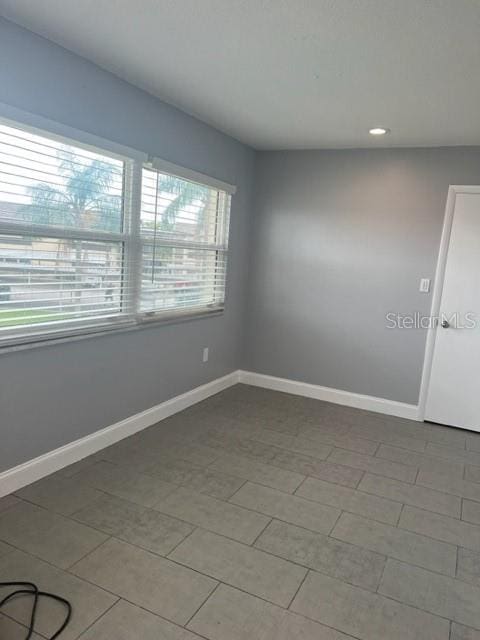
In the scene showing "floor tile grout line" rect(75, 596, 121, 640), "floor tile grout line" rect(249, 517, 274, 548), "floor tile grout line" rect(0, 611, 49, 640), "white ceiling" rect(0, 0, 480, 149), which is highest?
"white ceiling" rect(0, 0, 480, 149)

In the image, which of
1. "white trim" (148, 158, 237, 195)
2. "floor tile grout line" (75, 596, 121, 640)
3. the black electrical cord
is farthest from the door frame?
the black electrical cord

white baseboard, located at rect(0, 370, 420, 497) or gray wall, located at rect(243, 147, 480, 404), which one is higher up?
gray wall, located at rect(243, 147, 480, 404)

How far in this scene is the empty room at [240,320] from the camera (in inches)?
74.9

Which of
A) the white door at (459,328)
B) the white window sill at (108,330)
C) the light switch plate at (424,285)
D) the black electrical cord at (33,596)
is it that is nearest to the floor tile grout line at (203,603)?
the black electrical cord at (33,596)

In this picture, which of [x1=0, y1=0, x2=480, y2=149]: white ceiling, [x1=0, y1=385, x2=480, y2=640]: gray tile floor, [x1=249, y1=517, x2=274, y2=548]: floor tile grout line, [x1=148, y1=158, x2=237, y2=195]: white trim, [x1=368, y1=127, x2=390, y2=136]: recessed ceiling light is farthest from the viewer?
[x1=368, y1=127, x2=390, y2=136]: recessed ceiling light

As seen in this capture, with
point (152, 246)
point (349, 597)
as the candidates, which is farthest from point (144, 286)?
point (349, 597)

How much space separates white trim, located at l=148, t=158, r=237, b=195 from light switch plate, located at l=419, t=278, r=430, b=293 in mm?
1813

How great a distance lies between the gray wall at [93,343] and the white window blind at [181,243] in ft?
0.58

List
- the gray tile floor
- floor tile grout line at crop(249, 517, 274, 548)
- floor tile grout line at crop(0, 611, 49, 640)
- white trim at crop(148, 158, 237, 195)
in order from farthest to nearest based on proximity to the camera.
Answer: white trim at crop(148, 158, 237, 195)
floor tile grout line at crop(249, 517, 274, 548)
the gray tile floor
floor tile grout line at crop(0, 611, 49, 640)

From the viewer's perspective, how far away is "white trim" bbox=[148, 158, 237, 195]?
3.15 m

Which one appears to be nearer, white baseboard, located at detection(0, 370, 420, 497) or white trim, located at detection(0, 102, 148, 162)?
white trim, located at detection(0, 102, 148, 162)

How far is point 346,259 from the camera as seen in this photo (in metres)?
4.20

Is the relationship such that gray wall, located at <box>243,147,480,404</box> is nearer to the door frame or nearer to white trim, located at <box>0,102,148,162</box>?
the door frame

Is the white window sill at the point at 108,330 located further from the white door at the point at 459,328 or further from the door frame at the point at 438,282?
the white door at the point at 459,328
